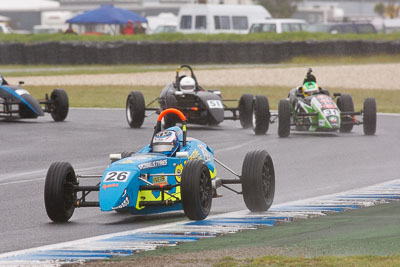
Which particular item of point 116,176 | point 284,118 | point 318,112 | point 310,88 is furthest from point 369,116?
point 116,176

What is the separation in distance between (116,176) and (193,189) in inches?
29.1

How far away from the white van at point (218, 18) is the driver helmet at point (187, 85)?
2680cm

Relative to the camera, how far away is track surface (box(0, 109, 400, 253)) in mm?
9586

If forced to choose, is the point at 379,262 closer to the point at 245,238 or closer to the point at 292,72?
the point at 245,238

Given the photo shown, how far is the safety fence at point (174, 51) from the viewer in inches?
1642

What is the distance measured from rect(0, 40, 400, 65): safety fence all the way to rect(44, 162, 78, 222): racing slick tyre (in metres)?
32.2

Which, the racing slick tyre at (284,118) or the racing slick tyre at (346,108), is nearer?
the racing slick tyre at (284,118)

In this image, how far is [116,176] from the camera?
9.27 m

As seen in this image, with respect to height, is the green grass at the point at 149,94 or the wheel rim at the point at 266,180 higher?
the wheel rim at the point at 266,180

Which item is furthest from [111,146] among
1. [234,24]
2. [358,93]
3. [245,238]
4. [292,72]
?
[234,24]

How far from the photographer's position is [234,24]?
162 feet

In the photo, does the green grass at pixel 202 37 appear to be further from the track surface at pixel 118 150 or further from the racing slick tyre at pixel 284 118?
the racing slick tyre at pixel 284 118

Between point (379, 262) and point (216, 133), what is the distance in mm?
13212

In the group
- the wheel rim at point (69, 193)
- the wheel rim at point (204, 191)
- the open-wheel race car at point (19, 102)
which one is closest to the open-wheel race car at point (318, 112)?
the open-wheel race car at point (19, 102)
